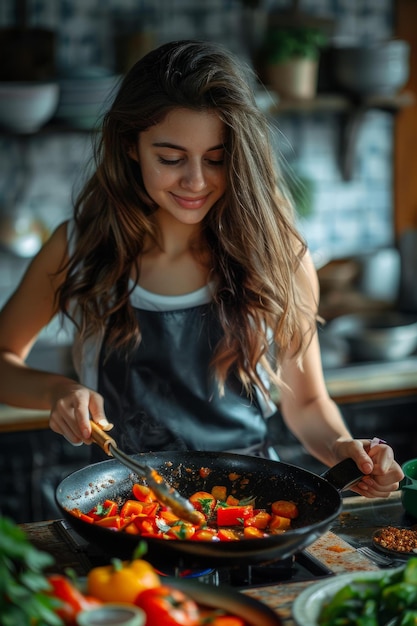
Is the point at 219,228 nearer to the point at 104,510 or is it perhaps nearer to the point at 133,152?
the point at 133,152

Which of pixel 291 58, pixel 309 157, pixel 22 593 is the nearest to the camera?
pixel 22 593

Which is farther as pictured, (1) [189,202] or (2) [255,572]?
(1) [189,202]

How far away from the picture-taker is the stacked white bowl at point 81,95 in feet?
11.9

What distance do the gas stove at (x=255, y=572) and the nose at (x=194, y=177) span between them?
732 millimetres

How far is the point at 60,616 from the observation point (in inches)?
47.5

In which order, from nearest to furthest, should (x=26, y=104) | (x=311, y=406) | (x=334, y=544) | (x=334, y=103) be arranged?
(x=334, y=544), (x=311, y=406), (x=26, y=104), (x=334, y=103)

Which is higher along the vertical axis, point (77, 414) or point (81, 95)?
point (81, 95)

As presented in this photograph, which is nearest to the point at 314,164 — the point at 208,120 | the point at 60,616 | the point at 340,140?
the point at 340,140

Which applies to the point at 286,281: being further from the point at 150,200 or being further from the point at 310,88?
the point at 310,88

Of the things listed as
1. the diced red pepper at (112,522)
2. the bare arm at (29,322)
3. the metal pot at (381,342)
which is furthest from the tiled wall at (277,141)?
the diced red pepper at (112,522)

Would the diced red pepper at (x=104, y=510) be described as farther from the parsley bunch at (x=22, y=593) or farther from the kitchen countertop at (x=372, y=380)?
the kitchen countertop at (x=372, y=380)

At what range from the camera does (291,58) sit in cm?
397

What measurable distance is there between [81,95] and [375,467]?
7.59 ft

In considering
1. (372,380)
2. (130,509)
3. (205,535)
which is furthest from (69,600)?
(372,380)
